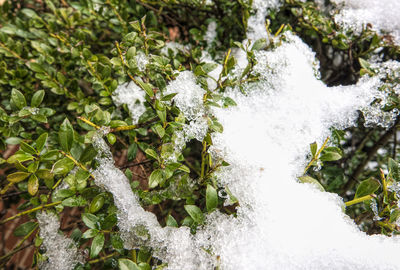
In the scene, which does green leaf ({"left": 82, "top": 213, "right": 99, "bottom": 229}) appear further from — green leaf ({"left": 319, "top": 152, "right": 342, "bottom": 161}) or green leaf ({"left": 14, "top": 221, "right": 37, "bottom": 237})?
green leaf ({"left": 319, "top": 152, "right": 342, "bottom": 161})

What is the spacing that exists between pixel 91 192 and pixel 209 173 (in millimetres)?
381

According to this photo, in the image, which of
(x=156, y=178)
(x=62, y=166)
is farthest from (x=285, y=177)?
(x=62, y=166)

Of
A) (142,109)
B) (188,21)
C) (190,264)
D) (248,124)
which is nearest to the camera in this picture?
(190,264)

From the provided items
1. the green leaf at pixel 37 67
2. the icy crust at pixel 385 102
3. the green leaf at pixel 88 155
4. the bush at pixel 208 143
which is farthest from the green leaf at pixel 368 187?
the green leaf at pixel 37 67

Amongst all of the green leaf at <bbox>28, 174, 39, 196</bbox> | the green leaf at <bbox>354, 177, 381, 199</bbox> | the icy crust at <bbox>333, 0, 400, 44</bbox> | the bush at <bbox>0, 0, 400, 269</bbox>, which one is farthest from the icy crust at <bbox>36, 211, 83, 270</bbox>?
the icy crust at <bbox>333, 0, 400, 44</bbox>

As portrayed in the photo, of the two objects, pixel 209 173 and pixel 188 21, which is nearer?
pixel 209 173

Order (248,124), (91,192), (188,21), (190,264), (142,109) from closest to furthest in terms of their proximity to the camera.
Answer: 1. (190,264)
2. (91,192)
3. (248,124)
4. (142,109)
5. (188,21)

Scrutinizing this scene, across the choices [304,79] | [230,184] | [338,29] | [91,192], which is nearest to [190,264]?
[230,184]

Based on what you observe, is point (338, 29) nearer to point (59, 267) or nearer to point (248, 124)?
point (248, 124)

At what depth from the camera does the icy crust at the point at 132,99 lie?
1074 millimetres

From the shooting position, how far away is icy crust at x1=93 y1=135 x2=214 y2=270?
0.73 metres

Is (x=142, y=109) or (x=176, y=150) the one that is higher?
(x=176, y=150)

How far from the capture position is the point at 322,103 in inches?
38.9

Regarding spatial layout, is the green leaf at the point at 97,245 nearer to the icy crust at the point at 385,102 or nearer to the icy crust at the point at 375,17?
the icy crust at the point at 385,102
